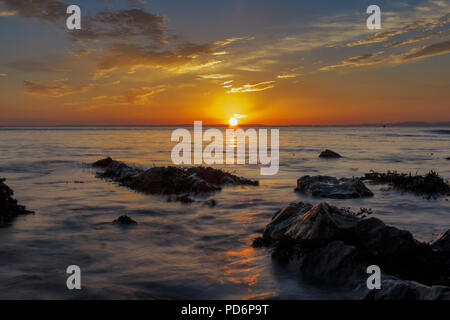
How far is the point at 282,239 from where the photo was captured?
700 centimetres

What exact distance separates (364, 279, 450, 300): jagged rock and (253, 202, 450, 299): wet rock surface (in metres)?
0.91

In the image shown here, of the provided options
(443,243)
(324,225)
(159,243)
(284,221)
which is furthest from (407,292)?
(159,243)

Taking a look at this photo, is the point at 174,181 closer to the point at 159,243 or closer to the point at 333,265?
the point at 159,243

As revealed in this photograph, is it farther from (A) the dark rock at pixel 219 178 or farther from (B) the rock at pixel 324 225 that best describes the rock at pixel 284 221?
(A) the dark rock at pixel 219 178

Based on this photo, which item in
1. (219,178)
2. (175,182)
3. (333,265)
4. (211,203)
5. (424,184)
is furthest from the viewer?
(219,178)

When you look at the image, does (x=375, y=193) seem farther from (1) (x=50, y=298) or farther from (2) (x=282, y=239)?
(1) (x=50, y=298)

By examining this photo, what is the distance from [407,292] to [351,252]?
153 cm

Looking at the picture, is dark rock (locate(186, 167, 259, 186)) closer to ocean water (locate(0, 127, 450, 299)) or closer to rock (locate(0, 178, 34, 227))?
ocean water (locate(0, 127, 450, 299))

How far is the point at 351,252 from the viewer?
5965 mm

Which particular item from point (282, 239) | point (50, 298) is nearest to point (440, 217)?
point (282, 239)

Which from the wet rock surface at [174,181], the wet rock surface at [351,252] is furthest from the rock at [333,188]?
the wet rock surface at [351,252]

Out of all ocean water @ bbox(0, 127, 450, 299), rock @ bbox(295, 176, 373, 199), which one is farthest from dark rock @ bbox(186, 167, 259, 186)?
rock @ bbox(295, 176, 373, 199)

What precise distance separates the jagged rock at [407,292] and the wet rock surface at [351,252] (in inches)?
35.8

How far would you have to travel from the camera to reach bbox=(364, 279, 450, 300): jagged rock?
411 centimetres
